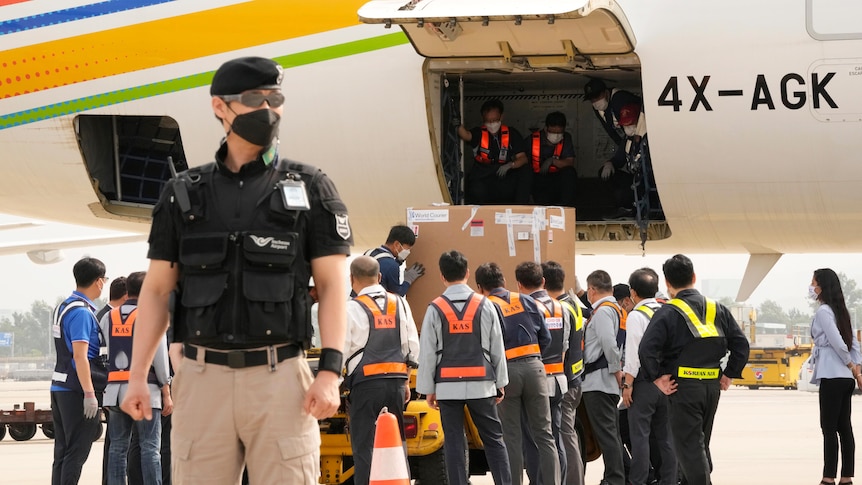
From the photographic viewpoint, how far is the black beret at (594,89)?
1138cm

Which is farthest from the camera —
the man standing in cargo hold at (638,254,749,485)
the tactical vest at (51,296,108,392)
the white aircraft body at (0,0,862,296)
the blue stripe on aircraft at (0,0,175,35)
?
the blue stripe on aircraft at (0,0,175,35)

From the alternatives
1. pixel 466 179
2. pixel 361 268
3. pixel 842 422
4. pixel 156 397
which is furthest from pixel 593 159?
pixel 156 397

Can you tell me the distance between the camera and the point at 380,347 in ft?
27.3

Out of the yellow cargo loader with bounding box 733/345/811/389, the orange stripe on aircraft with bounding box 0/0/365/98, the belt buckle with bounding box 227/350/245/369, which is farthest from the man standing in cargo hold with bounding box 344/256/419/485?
the yellow cargo loader with bounding box 733/345/811/389

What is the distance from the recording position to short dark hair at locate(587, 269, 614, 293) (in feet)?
33.4

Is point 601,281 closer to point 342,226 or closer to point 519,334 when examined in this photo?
point 519,334

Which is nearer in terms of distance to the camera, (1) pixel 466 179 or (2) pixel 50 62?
(2) pixel 50 62

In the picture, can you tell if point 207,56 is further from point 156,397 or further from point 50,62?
point 156,397

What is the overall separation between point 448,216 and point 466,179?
1855 millimetres

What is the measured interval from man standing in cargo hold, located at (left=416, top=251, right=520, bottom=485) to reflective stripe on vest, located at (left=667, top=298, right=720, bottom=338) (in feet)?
3.91

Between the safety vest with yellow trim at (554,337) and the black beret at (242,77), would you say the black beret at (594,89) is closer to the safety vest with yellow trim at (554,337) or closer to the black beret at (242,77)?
the safety vest with yellow trim at (554,337)

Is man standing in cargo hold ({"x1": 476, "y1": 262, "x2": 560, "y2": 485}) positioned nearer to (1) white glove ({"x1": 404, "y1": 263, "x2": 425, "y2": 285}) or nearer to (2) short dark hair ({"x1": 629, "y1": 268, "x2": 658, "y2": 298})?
(1) white glove ({"x1": 404, "y1": 263, "x2": 425, "y2": 285})

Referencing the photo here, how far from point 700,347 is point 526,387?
138 cm

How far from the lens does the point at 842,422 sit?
995cm
